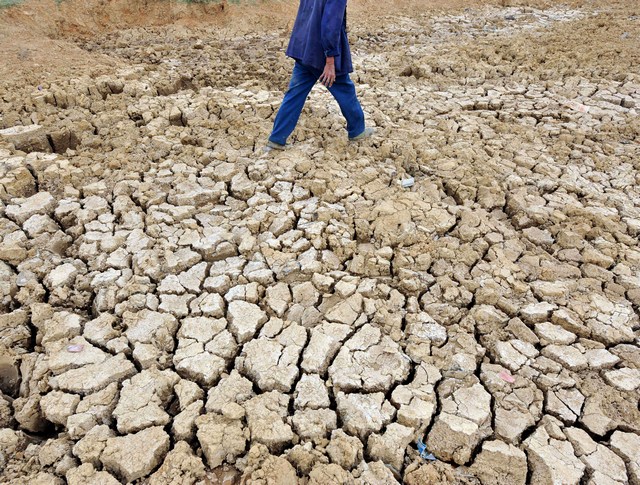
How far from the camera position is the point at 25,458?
1570 mm

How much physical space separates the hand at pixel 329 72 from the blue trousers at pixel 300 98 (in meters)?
0.12

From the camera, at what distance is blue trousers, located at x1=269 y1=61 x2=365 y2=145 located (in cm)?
307

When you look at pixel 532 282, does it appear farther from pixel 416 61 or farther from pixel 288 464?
pixel 416 61

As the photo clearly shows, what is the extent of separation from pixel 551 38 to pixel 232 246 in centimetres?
568

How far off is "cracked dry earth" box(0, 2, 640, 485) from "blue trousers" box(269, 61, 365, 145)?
0.18m

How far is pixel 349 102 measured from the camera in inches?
125

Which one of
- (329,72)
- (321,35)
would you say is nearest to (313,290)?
(329,72)

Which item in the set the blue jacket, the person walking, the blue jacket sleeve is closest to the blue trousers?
the person walking

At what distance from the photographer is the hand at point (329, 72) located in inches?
111

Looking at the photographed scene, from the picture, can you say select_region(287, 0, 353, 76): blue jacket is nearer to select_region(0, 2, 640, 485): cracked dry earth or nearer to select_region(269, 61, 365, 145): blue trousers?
select_region(269, 61, 365, 145): blue trousers

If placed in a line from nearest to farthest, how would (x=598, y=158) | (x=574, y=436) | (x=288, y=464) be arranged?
(x=288, y=464) < (x=574, y=436) < (x=598, y=158)

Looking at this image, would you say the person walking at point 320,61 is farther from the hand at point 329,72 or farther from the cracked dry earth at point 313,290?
the cracked dry earth at point 313,290

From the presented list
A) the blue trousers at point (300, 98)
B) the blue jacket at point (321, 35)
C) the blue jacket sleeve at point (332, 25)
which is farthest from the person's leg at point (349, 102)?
the blue jacket sleeve at point (332, 25)

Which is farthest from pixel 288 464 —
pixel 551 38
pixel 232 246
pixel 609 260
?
pixel 551 38
